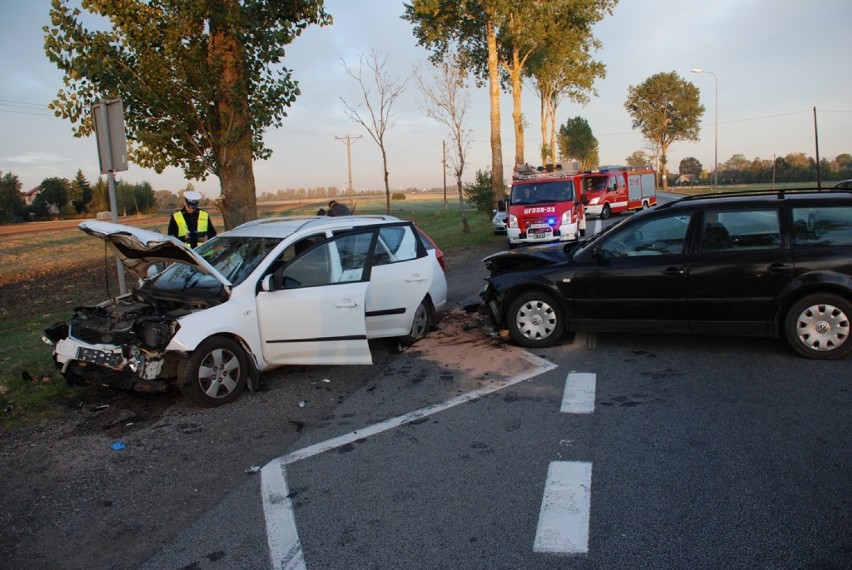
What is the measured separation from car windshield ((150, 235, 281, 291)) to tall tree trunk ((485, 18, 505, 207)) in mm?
20129

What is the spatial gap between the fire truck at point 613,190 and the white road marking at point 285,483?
926 inches

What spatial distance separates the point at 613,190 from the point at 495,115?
781 cm

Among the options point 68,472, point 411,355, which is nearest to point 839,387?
point 411,355

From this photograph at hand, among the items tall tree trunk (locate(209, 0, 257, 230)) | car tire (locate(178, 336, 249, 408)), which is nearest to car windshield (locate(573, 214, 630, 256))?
car tire (locate(178, 336, 249, 408))

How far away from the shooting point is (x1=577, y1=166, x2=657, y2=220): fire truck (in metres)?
28.8

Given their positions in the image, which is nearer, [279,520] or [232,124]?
[279,520]

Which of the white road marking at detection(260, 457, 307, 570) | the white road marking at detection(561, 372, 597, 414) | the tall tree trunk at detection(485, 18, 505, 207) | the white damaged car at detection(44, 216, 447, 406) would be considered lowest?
the white road marking at detection(260, 457, 307, 570)

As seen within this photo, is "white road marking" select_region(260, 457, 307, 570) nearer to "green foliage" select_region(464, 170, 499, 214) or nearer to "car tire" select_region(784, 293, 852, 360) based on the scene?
"car tire" select_region(784, 293, 852, 360)

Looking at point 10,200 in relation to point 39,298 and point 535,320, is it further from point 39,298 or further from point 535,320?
point 535,320

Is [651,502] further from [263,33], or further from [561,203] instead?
[561,203]

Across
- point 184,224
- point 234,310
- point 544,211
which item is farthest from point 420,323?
point 544,211

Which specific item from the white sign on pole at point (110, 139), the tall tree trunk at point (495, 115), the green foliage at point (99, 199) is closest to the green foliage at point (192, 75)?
the white sign on pole at point (110, 139)

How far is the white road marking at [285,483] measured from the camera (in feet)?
10.3

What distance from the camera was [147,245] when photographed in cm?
556
